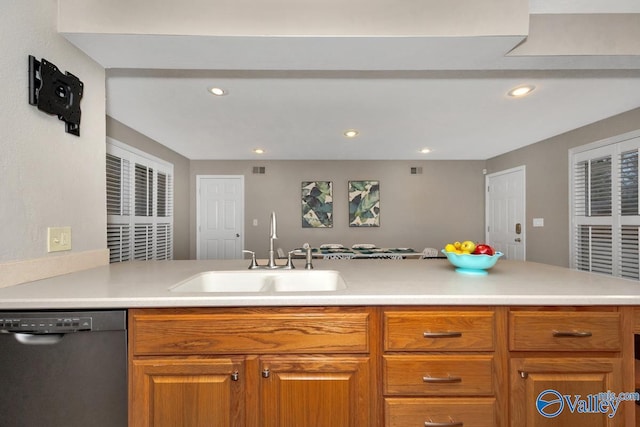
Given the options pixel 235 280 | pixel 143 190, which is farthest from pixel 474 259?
pixel 143 190

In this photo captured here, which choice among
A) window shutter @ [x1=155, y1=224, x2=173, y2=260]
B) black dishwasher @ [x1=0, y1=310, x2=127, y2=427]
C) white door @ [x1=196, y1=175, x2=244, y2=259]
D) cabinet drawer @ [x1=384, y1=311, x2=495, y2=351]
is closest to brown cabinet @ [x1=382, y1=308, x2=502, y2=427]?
cabinet drawer @ [x1=384, y1=311, x2=495, y2=351]

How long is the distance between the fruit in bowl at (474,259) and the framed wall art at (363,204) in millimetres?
4211

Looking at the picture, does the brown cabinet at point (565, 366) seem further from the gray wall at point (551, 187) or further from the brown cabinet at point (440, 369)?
the gray wall at point (551, 187)

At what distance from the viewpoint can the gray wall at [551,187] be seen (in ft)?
12.0

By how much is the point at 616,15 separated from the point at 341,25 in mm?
1626

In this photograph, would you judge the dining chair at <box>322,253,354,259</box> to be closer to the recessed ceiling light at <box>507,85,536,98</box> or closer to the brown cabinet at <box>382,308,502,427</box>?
the recessed ceiling light at <box>507,85,536,98</box>

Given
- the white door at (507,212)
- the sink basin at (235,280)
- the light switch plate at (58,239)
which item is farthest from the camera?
the white door at (507,212)

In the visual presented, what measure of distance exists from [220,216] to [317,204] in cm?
195

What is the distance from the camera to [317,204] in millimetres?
5816

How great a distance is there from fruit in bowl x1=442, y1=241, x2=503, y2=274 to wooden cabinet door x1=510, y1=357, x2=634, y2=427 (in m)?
0.49

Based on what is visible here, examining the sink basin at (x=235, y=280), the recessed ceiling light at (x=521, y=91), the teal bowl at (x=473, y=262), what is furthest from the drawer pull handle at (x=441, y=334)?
the recessed ceiling light at (x=521, y=91)

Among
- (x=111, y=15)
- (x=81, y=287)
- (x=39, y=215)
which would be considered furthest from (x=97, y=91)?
(x=81, y=287)

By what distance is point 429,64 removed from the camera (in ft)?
5.83

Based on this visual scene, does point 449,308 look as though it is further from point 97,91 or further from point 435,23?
point 97,91
